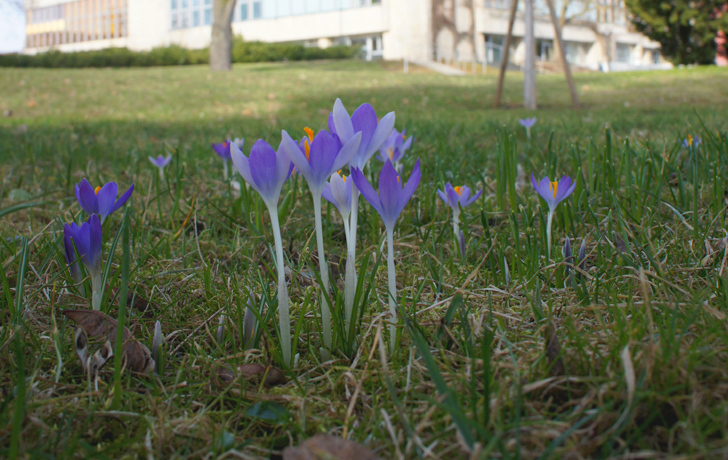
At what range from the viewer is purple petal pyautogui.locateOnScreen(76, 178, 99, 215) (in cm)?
110

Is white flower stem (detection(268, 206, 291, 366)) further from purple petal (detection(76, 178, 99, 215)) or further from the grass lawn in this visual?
purple petal (detection(76, 178, 99, 215))

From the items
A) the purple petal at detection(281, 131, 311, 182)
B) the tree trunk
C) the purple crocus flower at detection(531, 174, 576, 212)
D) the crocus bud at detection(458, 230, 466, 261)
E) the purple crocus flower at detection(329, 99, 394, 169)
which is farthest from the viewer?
the tree trunk

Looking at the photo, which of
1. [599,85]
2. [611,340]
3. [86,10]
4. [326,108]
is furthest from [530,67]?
[86,10]

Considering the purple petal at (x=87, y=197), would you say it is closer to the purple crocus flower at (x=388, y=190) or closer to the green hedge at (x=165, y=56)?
the purple crocus flower at (x=388, y=190)

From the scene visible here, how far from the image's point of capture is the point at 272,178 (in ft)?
2.88

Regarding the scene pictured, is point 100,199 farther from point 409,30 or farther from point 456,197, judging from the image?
point 409,30

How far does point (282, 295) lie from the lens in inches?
35.7

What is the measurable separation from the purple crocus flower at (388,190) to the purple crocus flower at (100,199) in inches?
21.8

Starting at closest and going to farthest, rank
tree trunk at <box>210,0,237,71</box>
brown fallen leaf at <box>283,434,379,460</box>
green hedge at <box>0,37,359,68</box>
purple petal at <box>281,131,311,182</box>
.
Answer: brown fallen leaf at <box>283,434,379,460</box> → purple petal at <box>281,131,311,182</box> → tree trunk at <box>210,0,237,71</box> → green hedge at <box>0,37,359,68</box>

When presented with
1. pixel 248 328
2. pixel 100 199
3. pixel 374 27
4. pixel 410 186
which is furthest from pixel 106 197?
pixel 374 27

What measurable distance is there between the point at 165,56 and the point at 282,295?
91.9 feet

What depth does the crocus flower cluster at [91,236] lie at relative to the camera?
1025 mm

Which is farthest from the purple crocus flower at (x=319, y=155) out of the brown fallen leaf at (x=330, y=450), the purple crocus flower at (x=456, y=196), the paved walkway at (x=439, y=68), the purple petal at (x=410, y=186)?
the paved walkway at (x=439, y=68)

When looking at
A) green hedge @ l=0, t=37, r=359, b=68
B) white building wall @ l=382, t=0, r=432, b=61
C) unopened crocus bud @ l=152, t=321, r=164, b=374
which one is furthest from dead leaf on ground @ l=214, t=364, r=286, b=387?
white building wall @ l=382, t=0, r=432, b=61
